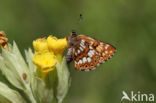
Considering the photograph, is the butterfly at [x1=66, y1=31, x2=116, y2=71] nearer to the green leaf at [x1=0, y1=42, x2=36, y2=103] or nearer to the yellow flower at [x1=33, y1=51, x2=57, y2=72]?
the yellow flower at [x1=33, y1=51, x2=57, y2=72]

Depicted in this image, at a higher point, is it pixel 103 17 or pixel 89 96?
pixel 103 17

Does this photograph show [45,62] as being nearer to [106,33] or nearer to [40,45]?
[40,45]

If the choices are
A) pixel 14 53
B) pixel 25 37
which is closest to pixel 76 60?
pixel 14 53

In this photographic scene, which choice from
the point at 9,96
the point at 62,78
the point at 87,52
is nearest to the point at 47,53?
the point at 62,78

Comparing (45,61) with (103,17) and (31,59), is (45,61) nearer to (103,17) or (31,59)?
(31,59)

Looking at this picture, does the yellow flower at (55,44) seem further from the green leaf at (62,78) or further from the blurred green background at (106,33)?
the blurred green background at (106,33)

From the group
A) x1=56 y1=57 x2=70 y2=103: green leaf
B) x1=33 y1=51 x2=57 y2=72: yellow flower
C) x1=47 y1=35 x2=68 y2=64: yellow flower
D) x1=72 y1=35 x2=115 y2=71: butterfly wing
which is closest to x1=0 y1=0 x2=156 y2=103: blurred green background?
x1=72 y1=35 x2=115 y2=71: butterfly wing
